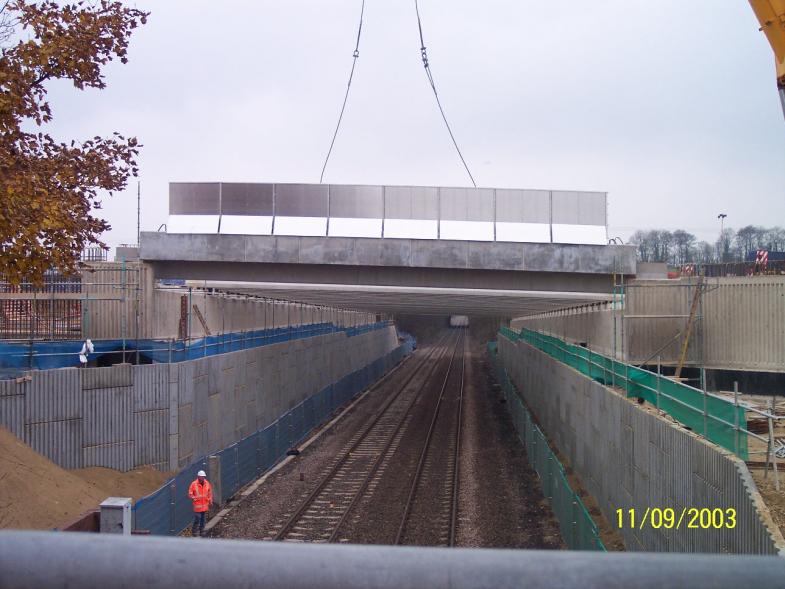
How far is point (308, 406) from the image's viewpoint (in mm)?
27828

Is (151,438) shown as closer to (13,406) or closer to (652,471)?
(13,406)

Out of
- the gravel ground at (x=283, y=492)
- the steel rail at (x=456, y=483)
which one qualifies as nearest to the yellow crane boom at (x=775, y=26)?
the steel rail at (x=456, y=483)

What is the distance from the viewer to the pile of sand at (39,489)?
11500 mm

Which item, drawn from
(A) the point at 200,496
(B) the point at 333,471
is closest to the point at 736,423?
(A) the point at 200,496

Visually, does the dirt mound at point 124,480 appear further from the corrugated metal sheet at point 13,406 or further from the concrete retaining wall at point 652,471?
the concrete retaining wall at point 652,471

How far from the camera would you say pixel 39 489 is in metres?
12.3

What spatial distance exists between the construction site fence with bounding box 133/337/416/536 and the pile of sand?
118 cm

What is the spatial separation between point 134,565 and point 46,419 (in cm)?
1463

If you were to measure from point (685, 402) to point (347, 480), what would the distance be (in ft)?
40.0

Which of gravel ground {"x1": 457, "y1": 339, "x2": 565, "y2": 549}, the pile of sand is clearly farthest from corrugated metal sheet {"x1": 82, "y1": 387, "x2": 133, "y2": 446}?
gravel ground {"x1": 457, "y1": 339, "x2": 565, "y2": 549}

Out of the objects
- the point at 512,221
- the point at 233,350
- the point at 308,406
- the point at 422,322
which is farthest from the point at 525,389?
the point at 422,322

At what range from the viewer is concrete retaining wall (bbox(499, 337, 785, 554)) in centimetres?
685

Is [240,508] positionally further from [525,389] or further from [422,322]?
[422,322]

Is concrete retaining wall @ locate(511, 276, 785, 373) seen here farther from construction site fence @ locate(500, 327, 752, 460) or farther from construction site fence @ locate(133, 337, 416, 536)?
construction site fence @ locate(133, 337, 416, 536)
